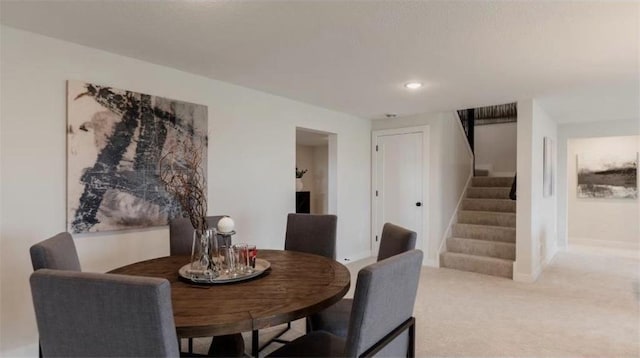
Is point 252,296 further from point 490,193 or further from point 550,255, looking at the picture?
point 550,255

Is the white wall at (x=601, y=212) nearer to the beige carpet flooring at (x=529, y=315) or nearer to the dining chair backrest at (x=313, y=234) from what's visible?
the beige carpet flooring at (x=529, y=315)

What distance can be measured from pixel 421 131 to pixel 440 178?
70cm

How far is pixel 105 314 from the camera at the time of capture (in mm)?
950

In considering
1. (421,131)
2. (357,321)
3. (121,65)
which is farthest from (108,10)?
(421,131)

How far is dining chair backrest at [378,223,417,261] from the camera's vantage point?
5.80ft

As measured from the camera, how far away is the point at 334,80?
322 cm

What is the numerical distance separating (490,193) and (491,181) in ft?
1.16

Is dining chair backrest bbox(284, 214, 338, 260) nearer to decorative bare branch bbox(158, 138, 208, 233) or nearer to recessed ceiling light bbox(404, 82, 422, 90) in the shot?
decorative bare branch bbox(158, 138, 208, 233)

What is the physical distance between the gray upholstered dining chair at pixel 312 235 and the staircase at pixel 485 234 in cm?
266

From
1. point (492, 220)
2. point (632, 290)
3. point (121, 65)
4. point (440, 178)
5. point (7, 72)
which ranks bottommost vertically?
point (632, 290)

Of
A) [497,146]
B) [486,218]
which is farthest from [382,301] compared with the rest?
[497,146]

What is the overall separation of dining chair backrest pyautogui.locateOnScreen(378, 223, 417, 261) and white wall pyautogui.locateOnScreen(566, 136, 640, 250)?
5.61 meters

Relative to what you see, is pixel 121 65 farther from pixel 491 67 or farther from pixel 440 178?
pixel 440 178

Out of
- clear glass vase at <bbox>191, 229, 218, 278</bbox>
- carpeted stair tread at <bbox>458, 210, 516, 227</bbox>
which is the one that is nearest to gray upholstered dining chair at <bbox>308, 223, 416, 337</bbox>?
clear glass vase at <bbox>191, 229, 218, 278</bbox>
